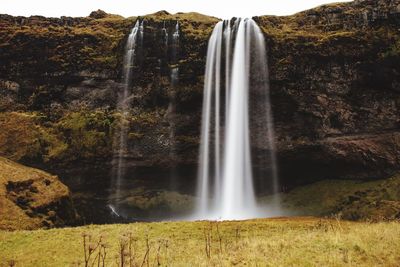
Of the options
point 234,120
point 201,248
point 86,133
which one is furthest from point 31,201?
point 234,120

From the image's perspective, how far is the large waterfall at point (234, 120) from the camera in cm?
4231

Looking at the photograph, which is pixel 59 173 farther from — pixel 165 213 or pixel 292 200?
pixel 292 200

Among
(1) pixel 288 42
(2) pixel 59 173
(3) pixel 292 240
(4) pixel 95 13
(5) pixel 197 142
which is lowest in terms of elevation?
(3) pixel 292 240

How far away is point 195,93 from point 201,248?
1084 inches

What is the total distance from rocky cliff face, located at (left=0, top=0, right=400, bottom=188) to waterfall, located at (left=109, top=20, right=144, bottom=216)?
1.97 ft

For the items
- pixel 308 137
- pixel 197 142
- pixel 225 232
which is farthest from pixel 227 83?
pixel 225 232

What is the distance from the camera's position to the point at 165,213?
43.4 m

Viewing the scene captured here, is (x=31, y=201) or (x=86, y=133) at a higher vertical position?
(x=86, y=133)

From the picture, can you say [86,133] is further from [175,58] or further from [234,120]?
[234,120]

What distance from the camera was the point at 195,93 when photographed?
42.9m

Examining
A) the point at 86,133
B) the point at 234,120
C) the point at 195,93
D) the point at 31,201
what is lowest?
the point at 31,201

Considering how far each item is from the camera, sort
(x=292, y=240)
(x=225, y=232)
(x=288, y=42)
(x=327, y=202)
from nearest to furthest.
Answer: (x=292, y=240) → (x=225, y=232) → (x=327, y=202) → (x=288, y=42)

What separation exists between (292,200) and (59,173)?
22.9m

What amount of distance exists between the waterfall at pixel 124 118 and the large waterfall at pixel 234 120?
7.70 meters
